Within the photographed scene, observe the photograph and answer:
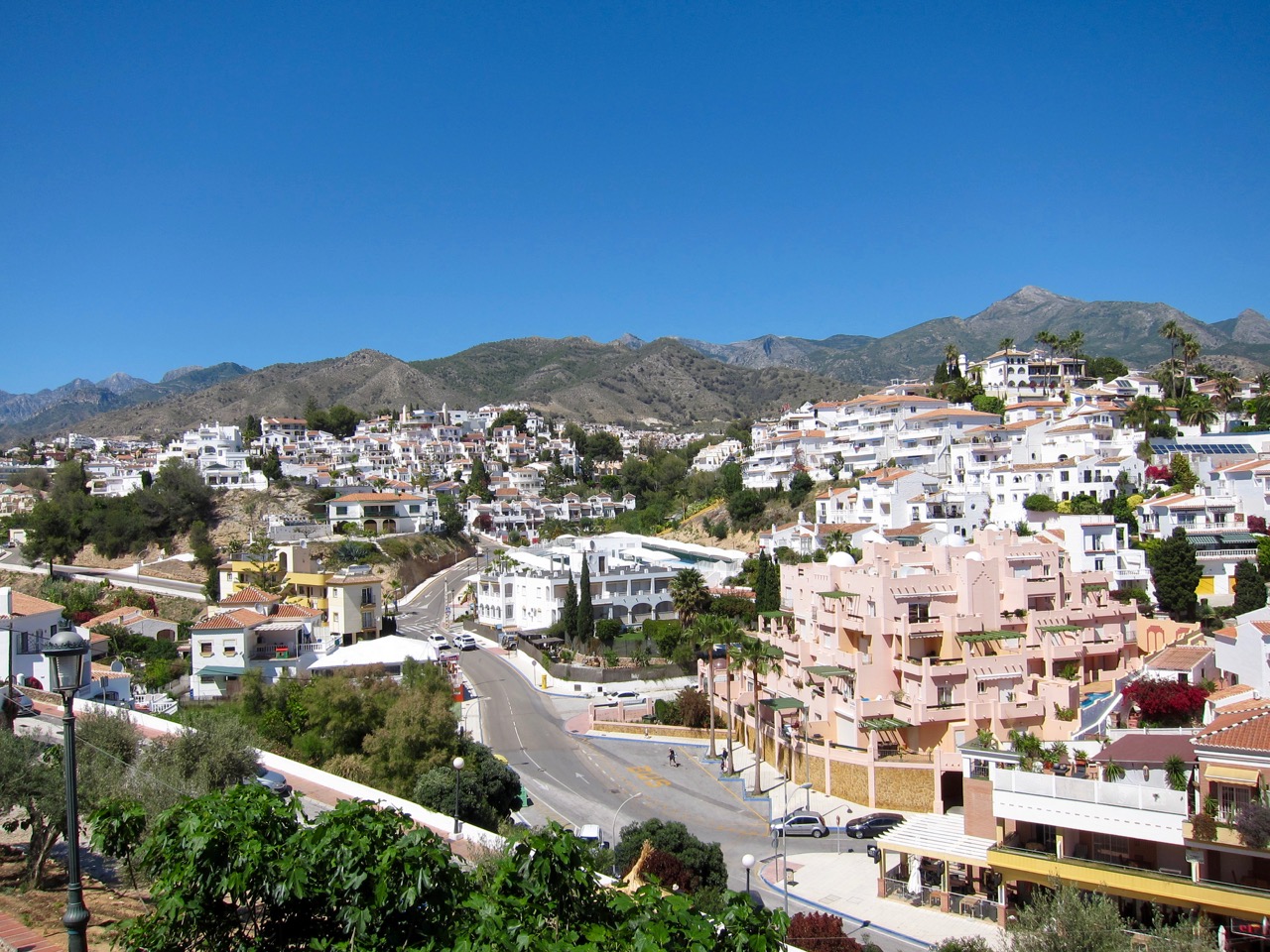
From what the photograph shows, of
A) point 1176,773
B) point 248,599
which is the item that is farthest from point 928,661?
point 248,599

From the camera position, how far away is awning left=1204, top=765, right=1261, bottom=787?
17.8 m

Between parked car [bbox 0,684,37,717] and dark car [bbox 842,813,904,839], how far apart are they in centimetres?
2238

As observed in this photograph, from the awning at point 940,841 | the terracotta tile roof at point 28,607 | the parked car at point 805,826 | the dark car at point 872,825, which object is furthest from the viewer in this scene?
the terracotta tile roof at point 28,607

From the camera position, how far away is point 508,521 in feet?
308

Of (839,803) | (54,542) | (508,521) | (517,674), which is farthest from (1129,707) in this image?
(54,542)

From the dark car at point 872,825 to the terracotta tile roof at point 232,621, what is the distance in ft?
86.6

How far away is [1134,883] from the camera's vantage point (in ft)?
59.6

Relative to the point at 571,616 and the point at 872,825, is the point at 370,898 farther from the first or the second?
the point at 571,616

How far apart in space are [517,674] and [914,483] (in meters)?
28.5

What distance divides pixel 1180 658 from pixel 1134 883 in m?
14.3

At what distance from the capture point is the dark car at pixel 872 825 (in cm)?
2628

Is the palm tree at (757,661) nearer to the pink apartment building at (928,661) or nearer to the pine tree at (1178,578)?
the pink apartment building at (928,661)

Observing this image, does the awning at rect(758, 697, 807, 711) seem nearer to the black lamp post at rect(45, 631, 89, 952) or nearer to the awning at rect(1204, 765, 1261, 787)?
the awning at rect(1204, 765, 1261, 787)

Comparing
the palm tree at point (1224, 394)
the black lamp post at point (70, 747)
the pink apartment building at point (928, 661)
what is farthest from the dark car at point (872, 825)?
the palm tree at point (1224, 394)
